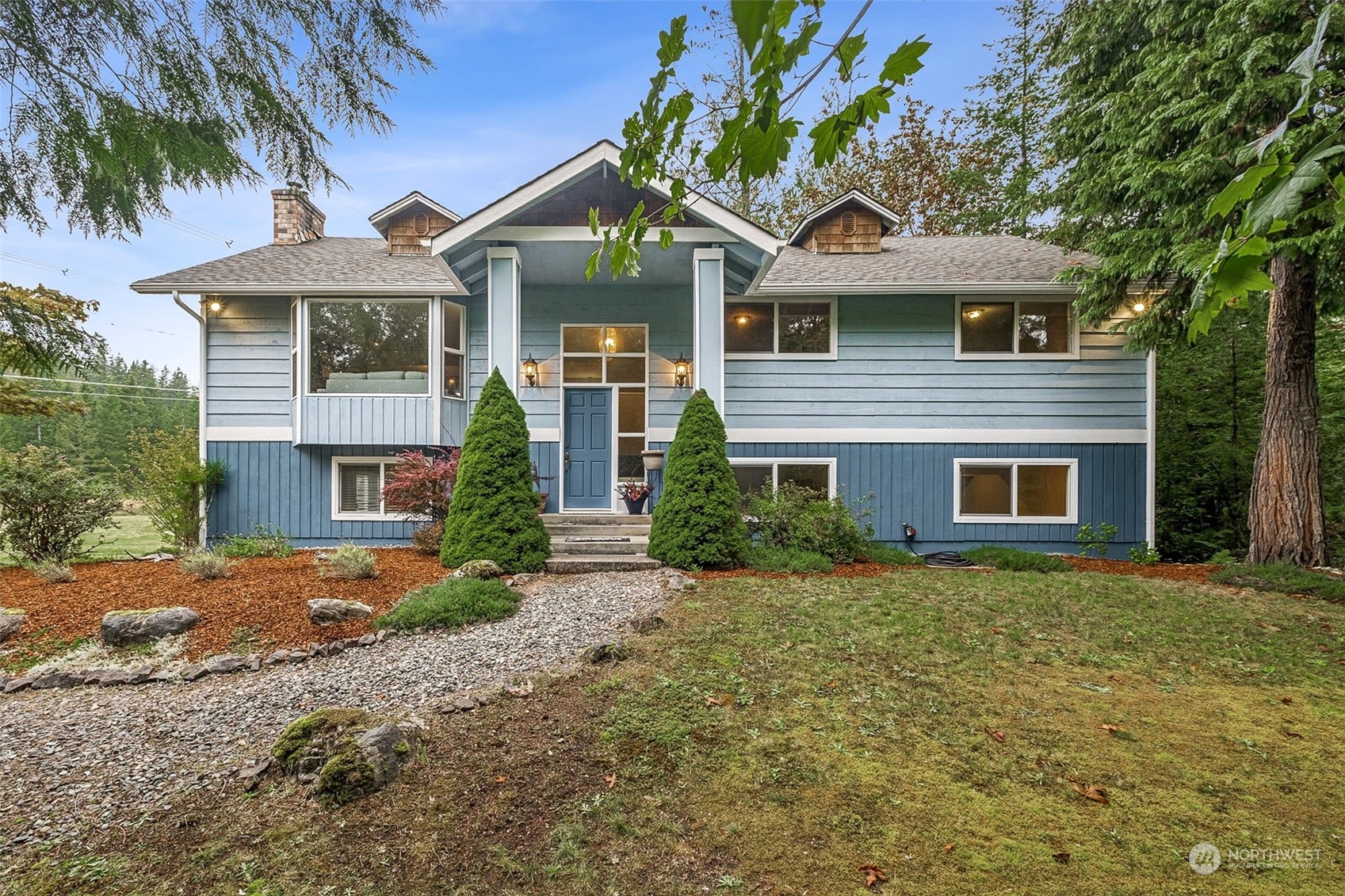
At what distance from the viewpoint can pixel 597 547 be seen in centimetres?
682

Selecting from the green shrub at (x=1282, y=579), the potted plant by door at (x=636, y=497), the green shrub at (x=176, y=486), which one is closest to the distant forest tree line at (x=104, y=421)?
the green shrub at (x=176, y=486)

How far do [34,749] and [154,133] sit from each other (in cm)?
294

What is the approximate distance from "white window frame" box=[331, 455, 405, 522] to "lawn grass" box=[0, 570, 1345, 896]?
613 cm

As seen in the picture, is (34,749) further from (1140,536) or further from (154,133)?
(1140,536)

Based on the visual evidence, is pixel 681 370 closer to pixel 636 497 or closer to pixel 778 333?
pixel 778 333

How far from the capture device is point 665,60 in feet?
5.12

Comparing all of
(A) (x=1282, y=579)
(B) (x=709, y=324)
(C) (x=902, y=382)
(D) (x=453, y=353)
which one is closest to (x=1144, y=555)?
(A) (x=1282, y=579)

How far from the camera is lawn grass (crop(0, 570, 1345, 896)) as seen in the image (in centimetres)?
190

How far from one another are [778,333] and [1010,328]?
11.7 feet

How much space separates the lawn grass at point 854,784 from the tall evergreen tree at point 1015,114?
10.9 meters

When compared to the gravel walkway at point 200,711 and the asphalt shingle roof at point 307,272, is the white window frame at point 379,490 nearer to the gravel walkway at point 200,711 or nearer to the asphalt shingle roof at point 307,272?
the asphalt shingle roof at point 307,272

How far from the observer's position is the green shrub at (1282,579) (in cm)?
584

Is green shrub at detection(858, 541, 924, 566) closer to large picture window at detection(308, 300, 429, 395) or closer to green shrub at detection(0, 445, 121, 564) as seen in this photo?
large picture window at detection(308, 300, 429, 395)

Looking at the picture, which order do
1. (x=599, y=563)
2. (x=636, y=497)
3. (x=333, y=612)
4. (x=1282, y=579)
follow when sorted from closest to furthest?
(x=333, y=612) → (x=1282, y=579) → (x=599, y=563) → (x=636, y=497)
